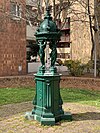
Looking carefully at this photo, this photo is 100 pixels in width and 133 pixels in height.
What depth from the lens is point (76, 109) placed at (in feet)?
33.4

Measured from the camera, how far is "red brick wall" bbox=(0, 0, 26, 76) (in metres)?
22.9

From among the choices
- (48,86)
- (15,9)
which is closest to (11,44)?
(15,9)

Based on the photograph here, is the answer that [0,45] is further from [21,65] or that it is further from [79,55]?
[79,55]

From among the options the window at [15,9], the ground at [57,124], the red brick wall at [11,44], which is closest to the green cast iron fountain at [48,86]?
the ground at [57,124]

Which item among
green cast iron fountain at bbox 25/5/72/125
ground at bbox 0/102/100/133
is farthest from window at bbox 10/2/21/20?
green cast iron fountain at bbox 25/5/72/125

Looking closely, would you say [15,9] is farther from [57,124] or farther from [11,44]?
[57,124]

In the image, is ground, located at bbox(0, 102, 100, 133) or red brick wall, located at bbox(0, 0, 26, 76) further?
red brick wall, located at bbox(0, 0, 26, 76)

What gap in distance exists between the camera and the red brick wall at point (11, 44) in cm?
2289

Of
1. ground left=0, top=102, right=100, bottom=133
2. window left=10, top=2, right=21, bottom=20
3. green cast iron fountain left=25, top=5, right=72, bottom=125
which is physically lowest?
ground left=0, top=102, right=100, bottom=133

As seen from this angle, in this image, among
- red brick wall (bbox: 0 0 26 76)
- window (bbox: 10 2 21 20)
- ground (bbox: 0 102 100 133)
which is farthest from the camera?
window (bbox: 10 2 21 20)

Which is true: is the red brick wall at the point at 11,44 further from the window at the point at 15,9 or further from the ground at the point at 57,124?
the ground at the point at 57,124

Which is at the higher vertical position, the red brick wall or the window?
the window

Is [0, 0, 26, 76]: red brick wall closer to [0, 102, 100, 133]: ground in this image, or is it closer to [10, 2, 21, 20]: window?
[10, 2, 21, 20]: window

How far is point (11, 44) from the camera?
Result: 2380 cm
